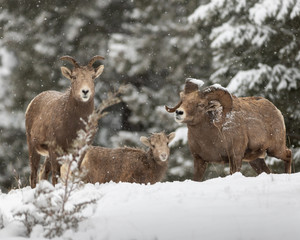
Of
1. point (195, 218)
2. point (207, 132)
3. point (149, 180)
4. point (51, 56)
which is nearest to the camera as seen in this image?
point (195, 218)

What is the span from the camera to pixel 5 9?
77.5 ft

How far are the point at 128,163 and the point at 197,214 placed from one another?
15.1 feet

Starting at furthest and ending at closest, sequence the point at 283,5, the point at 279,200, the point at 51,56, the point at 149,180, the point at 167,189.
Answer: the point at 51,56 < the point at 283,5 < the point at 149,180 < the point at 167,189 < the point at 279,200

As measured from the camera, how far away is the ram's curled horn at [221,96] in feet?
28.6

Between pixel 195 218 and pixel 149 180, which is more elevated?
pixel 195 218

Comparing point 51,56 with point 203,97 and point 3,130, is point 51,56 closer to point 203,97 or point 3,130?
point 3,130

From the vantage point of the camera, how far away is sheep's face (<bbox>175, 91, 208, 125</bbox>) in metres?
8.45

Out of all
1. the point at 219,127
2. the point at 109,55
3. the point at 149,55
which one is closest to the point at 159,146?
the point at 219,127

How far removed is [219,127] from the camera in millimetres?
8516

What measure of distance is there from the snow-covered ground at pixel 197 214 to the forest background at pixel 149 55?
991 cm

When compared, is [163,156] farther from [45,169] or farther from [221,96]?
[45,169]

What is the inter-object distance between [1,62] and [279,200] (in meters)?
18.9

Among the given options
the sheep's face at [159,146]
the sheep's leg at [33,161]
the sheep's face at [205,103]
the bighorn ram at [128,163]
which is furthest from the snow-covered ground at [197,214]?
the sheep's leg at [33,161]

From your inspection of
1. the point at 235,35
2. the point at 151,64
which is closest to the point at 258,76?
the point at 235,35
